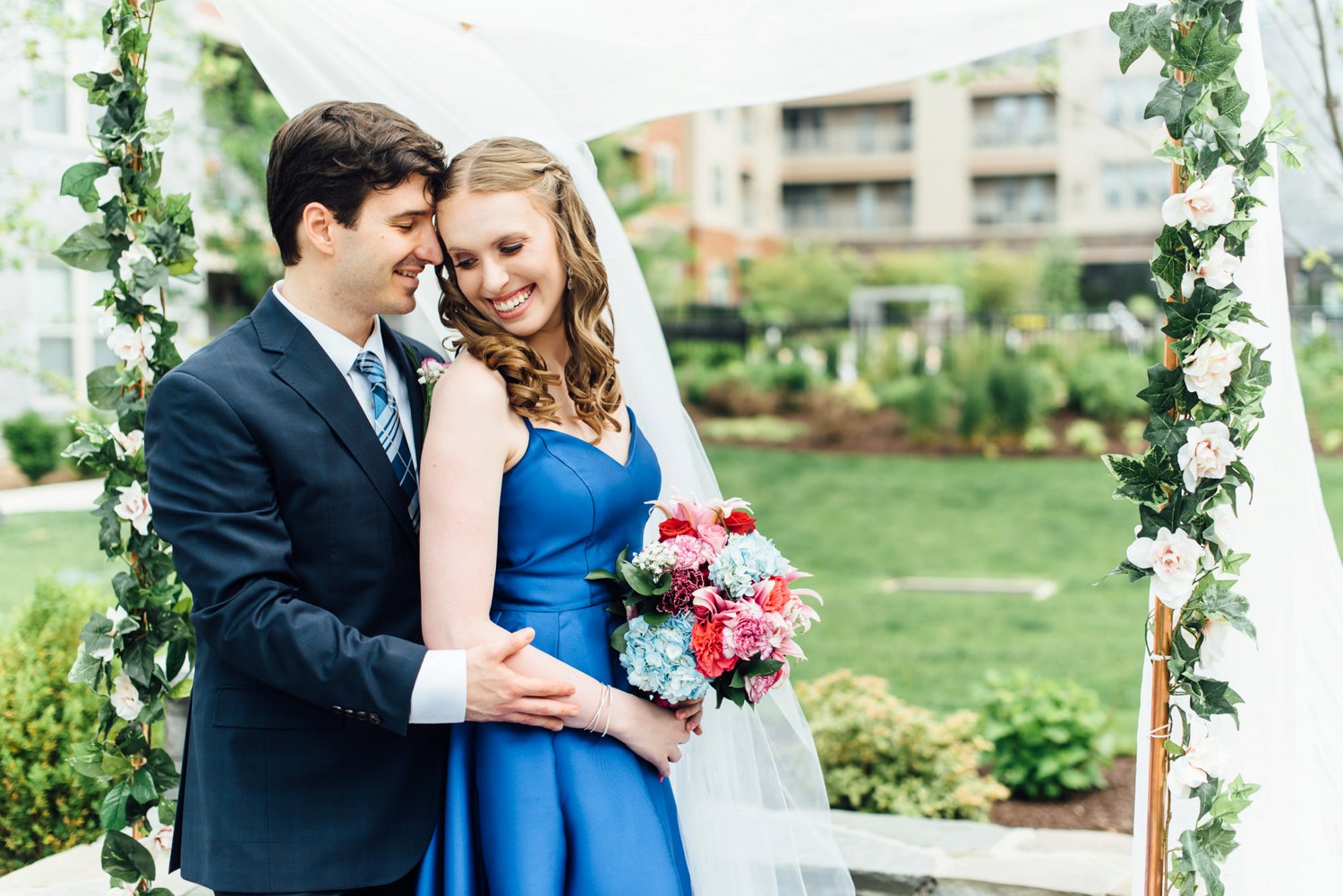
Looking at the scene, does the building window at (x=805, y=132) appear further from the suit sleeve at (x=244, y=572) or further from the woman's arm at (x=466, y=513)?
the suit sleeve at (x=244, y=572)

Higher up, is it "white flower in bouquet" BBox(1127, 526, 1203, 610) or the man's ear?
the man's ear

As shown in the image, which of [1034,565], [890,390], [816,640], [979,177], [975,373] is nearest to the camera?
[816,640]

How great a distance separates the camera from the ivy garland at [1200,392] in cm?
250

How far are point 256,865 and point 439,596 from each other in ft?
2.03

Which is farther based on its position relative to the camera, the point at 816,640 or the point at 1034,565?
the point at 1034,565

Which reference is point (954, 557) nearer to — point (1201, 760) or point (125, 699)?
point (1201, 760)

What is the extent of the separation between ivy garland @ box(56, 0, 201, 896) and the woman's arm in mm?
1141

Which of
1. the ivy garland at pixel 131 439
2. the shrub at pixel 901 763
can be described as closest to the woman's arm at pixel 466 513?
the ivy garland at pixel 131 439

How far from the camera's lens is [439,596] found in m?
2.33

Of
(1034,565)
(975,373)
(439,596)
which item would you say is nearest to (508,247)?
(439,596)

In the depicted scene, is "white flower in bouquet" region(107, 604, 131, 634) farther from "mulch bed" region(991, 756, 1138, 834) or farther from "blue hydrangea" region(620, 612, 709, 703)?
"mulch bed" region(991, 756, 1138, 834)

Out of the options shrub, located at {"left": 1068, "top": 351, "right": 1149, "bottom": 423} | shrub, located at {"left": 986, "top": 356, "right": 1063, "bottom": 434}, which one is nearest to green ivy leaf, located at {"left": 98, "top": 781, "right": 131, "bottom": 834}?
shrub, located at {"left": 986, "top": 356, "right": 1063, "bottom": 434}

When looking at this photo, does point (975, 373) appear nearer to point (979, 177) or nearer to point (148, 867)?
point (148, 867)

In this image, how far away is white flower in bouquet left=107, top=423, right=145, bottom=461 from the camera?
322 centimetres
